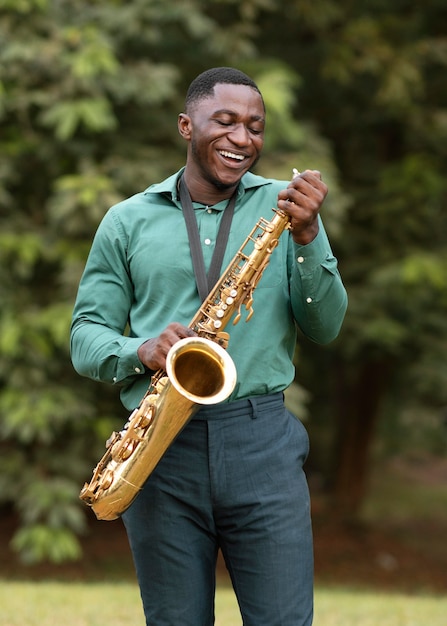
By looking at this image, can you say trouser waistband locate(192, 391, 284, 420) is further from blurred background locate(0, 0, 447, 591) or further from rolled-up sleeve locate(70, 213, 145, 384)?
blurred background locate(0, 0, 447, 591)

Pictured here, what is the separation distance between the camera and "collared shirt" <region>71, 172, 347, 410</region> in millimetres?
3078

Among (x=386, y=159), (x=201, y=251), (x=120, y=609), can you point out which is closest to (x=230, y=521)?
(x=201, y=251)

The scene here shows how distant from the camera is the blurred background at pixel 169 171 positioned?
9.48 metres

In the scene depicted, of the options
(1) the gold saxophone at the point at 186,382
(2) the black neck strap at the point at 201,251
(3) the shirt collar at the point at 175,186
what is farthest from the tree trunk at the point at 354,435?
(1) the gold saxophone at the point at 186,382

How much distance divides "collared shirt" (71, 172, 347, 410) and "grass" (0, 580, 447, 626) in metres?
3.34

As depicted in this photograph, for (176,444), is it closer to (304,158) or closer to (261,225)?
(261,225)

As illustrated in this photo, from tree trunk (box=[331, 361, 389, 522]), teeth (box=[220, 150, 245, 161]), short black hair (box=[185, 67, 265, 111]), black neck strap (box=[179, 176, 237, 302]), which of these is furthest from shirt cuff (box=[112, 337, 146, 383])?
tree trunk (box=[331, 361, 389, 522])

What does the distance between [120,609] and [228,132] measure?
4520 millimetres

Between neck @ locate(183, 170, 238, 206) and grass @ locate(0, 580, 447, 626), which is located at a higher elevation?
neck @ locate(183, 170, 238, 206)

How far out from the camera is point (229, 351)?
311 centimetres

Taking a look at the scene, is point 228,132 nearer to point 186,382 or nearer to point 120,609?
point 186,382

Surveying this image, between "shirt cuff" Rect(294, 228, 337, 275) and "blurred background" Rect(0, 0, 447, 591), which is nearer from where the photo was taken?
"shirt cuff" Rect(294, 228, 337, 275)

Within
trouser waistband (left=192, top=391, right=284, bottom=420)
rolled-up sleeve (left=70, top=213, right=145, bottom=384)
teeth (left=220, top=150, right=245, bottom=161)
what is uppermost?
teeth (left=220, top=150, right=245, bottom=161)

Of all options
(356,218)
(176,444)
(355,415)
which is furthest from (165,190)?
(355,415)
